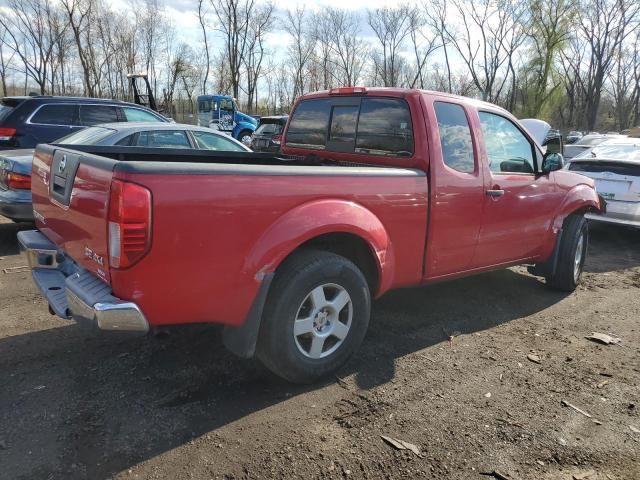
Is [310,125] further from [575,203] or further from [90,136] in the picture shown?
[90,136]

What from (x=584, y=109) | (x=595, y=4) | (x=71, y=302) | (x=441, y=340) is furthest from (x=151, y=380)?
(x=584, y=109)

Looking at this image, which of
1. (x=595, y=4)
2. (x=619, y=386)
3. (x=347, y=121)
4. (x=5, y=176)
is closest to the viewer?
(x=619, y=386)

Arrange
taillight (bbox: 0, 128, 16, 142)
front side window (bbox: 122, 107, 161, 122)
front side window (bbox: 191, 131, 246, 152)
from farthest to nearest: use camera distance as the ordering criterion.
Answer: front side window (bbox: 122, 107, 161, 122)
taillight (bbox: 0, 128, 16, 142)
front side window (bbox: 191, 131, 246, 152)

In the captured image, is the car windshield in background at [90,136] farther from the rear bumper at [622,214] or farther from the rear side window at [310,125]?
the rear bumper at [622,214]

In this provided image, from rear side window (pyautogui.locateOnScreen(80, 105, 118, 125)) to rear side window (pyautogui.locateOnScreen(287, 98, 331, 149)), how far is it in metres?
5.17

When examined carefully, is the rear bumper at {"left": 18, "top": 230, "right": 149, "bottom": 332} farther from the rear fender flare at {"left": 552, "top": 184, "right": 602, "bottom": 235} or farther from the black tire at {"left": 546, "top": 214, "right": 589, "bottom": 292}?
the black tire at {"left": 546, "top": 214, "right": 589, "bottom": 292}

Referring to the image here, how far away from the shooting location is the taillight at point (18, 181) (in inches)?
237

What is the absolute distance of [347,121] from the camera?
443 cm

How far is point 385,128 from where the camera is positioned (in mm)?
4109

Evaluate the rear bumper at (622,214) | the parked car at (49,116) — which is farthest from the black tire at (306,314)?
the parked car at (49,116)

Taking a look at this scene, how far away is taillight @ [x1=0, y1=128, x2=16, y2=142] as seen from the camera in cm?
768

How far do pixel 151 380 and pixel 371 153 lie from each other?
2.41 meters

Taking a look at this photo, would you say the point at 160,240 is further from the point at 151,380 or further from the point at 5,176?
the point at 5,176

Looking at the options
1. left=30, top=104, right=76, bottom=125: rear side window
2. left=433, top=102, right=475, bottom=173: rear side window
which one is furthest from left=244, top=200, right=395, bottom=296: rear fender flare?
left=30, top=104, right=76, bottom=125: rear side window
